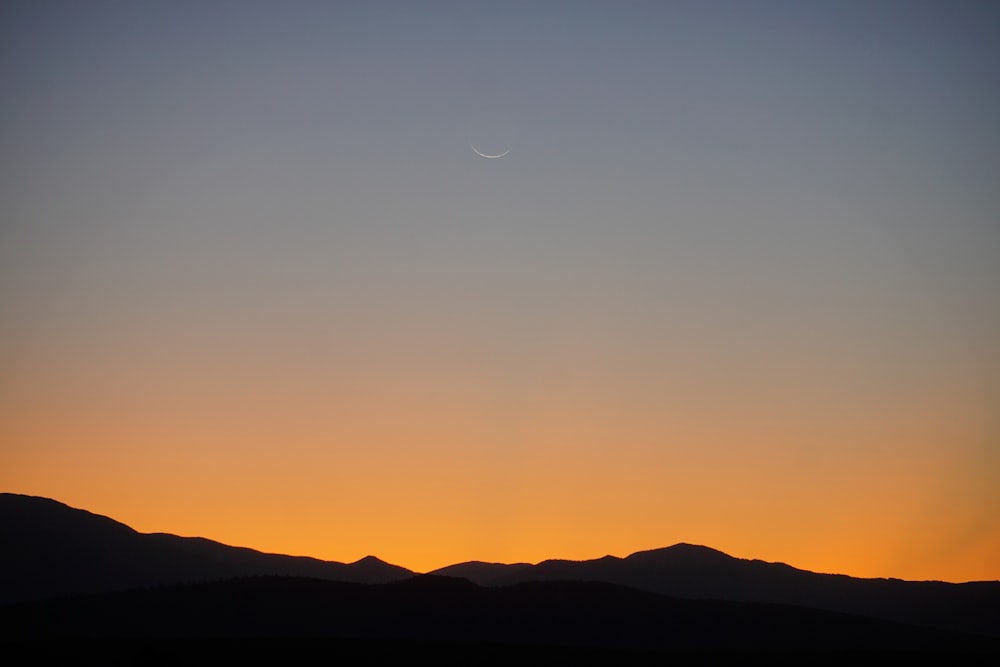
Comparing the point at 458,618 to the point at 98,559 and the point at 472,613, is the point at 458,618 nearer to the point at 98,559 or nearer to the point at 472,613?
the point at 472,613

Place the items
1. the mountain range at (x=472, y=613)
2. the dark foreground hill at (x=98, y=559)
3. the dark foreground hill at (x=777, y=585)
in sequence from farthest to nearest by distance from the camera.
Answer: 1. the dark foreground hill at (x=98, y=559)
2. the dark foreground hill at (x=777, y=585)
3. the mountain range at (x=472, y=613)

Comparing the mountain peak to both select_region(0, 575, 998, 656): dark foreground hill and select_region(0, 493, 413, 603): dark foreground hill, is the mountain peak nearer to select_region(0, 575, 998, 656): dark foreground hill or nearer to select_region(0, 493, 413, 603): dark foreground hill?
select_region(0, 493, 413, 603): dark foreground hill

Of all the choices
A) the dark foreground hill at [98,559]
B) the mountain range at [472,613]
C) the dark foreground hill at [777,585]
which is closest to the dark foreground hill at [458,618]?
the mountain range at [472,613]

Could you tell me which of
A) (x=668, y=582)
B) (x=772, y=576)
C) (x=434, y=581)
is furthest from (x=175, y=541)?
(x=434, y=581)

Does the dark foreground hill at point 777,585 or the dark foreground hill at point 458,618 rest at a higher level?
the dark foreground hill at point 777,585

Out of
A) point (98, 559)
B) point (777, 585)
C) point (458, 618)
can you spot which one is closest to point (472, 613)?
point (458, 618)

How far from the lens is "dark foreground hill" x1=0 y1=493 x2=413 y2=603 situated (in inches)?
5256

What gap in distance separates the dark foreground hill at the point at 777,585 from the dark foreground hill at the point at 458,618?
40.9 meters

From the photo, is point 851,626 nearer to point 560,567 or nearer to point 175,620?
point 175,620

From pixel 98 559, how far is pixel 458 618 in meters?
78.1

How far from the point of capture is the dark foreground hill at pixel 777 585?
12900cm

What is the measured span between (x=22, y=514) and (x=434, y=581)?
81350 millimetres

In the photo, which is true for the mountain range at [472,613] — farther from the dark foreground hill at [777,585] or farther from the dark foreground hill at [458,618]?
the dark foreground hill at [777,585]

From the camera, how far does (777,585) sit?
5778 inches
